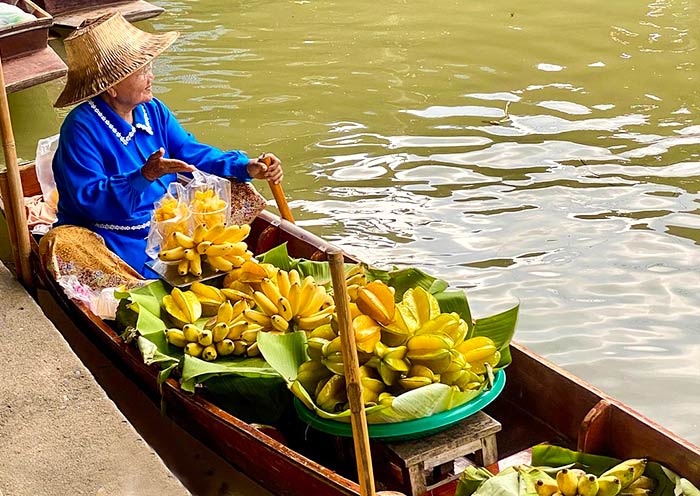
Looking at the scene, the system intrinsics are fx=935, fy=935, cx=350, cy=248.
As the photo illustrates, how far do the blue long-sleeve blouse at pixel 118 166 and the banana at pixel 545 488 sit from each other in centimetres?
200

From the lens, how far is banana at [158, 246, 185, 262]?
3.65m

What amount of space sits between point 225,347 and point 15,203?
151cm

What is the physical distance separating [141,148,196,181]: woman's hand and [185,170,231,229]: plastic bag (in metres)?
0.25

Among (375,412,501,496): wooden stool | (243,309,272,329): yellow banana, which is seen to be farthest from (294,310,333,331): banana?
(375,412,501,496): wooden stool

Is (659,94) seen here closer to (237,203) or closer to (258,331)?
(237,203)

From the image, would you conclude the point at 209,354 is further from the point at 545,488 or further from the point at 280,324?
the point at 545,488

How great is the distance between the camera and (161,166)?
11.8ft

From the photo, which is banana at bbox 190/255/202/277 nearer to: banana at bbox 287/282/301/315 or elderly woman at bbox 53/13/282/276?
elderly woman at bbox 53/13/282/276

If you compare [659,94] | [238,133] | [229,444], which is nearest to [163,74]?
[238,133]

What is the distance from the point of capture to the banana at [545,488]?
8.07 feet

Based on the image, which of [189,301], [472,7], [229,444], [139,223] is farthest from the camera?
[472,7]

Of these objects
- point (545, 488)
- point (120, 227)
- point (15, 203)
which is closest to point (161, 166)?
point (120, 227)

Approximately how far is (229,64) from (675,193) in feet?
14.3

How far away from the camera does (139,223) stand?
407cm
